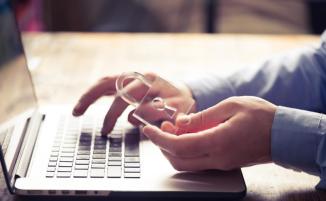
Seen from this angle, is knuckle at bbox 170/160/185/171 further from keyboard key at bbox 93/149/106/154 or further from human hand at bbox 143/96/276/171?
keyboard key at bbox 93/149/106/154

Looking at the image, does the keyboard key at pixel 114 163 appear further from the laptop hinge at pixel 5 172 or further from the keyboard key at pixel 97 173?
the laptop hinge at pixel 5 172

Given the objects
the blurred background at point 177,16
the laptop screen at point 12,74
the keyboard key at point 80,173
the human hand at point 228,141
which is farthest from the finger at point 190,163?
the blurred background at point 177,16

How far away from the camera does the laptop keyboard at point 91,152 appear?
2.01ft

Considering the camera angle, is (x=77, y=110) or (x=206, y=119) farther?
(x=77, y=110)

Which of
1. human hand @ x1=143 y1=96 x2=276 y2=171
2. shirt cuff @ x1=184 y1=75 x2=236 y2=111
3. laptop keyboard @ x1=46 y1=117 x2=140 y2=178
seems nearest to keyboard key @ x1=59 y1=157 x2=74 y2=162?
laptop keyboard @ x1=46 y1=117 x2=140 y2=178

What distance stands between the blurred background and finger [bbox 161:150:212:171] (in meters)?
1.24

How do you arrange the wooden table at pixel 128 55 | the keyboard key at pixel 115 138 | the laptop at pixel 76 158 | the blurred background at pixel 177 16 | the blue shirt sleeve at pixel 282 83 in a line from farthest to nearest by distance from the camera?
the blurred background at pixel 177 16, the wooden table at pixel 128 55, the blue shirt sleeve at pixel 282 83, the keyboard key at pixel 115 138, the laptop at pixel 76 158

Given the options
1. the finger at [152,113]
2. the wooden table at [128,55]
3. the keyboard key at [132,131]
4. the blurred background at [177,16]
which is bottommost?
the blurred background at [177,16]

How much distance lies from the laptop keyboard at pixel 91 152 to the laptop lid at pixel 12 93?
0.16ft

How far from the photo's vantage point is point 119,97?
736mm

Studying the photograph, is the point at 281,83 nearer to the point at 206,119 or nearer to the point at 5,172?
the point at 206,119

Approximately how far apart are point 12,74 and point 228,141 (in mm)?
367

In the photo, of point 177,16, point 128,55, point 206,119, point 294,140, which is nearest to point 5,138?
point 206,119

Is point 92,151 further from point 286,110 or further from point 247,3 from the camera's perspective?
point 247,3
